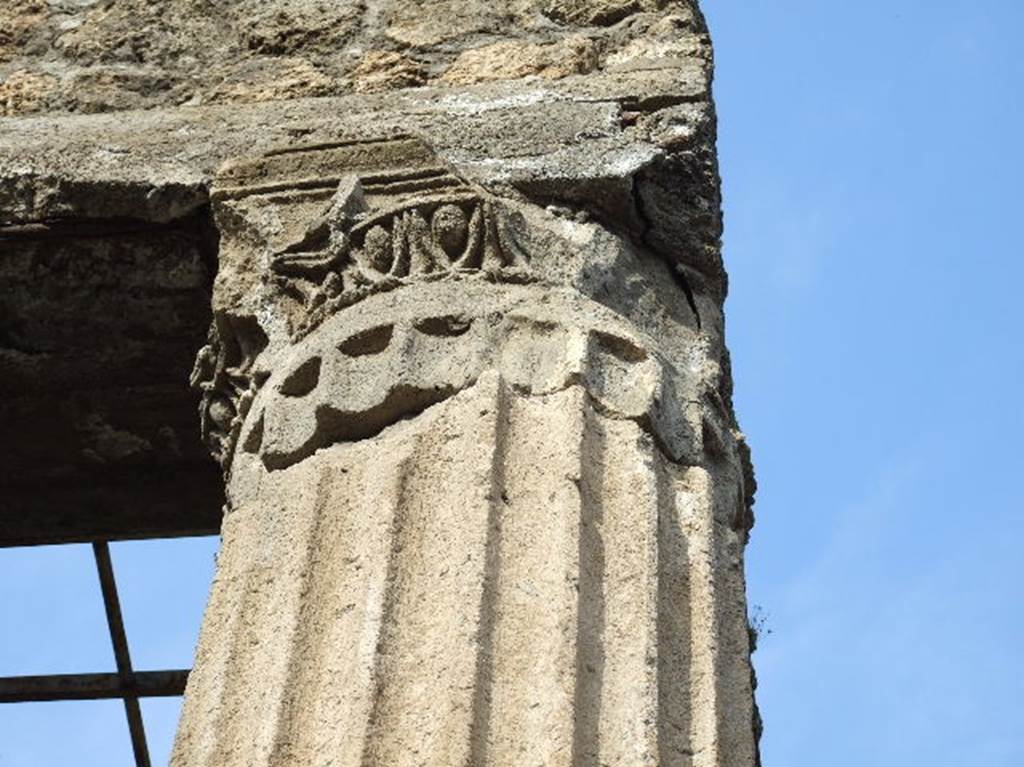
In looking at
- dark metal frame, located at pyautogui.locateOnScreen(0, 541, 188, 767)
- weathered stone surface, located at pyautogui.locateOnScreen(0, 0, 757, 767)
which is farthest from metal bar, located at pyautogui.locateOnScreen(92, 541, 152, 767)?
weathered stone surface, located at pyautogui.locateOnScreen(0, 0, 757, 767)

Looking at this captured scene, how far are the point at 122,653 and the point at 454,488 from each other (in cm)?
292

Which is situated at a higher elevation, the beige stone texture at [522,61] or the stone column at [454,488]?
the beige stone texture at [522,61]

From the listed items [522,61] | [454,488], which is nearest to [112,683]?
[522,61]

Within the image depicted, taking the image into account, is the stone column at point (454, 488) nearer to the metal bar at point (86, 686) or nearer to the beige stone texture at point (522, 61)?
the beige stone texture at point (522, 61)

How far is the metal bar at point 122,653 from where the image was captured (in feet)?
→ 21.4

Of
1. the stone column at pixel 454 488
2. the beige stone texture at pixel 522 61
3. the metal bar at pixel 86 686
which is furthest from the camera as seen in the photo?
the metal bar at pixel 86 686

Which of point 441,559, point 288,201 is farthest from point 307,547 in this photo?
point 288,201

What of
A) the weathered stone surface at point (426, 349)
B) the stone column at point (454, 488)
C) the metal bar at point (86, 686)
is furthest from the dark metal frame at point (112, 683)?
the stone column at point (454, 488)

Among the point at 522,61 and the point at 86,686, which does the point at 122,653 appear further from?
the point at 522,61

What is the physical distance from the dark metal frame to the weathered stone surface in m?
0.95

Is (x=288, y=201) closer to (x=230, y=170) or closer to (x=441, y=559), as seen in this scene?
(x=230, y=170)

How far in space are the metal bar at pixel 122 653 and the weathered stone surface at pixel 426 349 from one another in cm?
90

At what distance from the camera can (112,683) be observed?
6508 mm

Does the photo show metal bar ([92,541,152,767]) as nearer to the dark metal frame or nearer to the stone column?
the dark metal frame
